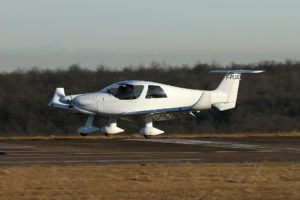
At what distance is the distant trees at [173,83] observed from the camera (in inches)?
1751

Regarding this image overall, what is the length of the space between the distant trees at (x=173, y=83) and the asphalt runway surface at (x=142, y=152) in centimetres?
2117

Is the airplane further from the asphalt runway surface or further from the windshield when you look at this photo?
the asphalt runway surface

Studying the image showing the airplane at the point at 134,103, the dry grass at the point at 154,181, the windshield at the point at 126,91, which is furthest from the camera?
the windshield at the point at 126,91

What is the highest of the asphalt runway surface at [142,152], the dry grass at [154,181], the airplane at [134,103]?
the airplane at [134,103]

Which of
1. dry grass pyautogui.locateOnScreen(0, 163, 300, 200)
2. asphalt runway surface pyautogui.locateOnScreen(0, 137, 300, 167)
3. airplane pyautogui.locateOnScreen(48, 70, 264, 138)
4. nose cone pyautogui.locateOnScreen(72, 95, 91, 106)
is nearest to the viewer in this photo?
dry grass pyautogui.locateOnScreen(0, 163, 300, 200)

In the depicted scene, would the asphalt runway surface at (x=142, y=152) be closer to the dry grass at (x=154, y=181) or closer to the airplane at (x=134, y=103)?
the dry grass at (x=154, y=181)

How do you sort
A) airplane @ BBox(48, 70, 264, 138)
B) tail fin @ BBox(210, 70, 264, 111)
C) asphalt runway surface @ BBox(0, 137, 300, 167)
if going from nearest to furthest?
asphalt runway surface @ BBox(0, 137, 300, 167) → airplane @ BBox(48, 70, 264, 138) → tail fin @ BBox(210, 70, 264, 111)

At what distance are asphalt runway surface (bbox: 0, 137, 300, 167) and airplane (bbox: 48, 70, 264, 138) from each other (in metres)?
2.57

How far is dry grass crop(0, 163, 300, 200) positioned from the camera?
9852 millimetres

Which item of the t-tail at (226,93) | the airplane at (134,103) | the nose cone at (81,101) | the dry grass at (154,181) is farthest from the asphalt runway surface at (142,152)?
the t-tail at (226,93)

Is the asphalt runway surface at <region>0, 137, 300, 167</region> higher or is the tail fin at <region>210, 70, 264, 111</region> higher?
the tail fin at <region>210, 70, 264, 111</region>

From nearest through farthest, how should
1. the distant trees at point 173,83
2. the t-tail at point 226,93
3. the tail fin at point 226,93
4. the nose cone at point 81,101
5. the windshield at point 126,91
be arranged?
the nose cone at point 81,101
the windshield at point 126,91
the t-tail at point 226,93
the tail fin at point 226,93
the distant trees at point 173,83

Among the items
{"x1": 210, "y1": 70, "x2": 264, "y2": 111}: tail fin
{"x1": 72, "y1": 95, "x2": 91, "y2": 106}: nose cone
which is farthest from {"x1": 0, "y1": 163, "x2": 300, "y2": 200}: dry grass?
{"x1": 210, "y1": 70, "x2": 264, "y2": 111}: tail fin

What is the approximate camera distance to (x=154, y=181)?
11461mm
